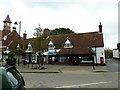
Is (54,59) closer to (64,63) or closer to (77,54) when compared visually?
(64,63)

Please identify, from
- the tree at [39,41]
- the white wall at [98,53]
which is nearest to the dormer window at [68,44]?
the white wall at [98,53]

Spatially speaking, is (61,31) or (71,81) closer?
(71,81)

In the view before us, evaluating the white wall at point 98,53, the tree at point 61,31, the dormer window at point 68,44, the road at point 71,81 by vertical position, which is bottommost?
the road at point 71,81

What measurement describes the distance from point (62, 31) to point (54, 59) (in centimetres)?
2128

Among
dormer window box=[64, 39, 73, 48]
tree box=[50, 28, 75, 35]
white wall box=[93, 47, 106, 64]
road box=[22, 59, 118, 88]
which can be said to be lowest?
road box=[22, 59, 118, 88]

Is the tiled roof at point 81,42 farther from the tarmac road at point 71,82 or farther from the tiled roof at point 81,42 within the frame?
the tarmac road at point 71,82

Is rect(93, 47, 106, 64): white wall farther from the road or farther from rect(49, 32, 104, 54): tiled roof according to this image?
the road

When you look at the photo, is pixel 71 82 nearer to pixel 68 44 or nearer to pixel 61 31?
pixel 68 44

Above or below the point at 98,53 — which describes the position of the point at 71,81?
below

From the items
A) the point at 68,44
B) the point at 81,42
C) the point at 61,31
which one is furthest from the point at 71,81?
the point at 61,31

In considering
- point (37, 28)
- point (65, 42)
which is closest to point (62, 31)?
point (65, 42)

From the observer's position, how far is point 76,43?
26688mm

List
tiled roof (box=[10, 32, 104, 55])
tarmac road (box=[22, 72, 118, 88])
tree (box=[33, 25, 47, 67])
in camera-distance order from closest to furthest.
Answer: tarmac road (box=[22, 72, 118, 88]) < tree (box=[33, 25, 47, 67]) < tiled roof (box=[10, 32, 104, 55])

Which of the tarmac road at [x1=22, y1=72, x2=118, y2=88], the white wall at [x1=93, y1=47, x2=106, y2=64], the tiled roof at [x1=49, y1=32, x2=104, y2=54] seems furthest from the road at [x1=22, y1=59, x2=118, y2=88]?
the tiled roof at [x1=49, y1=32, x2=104, y2=54]
